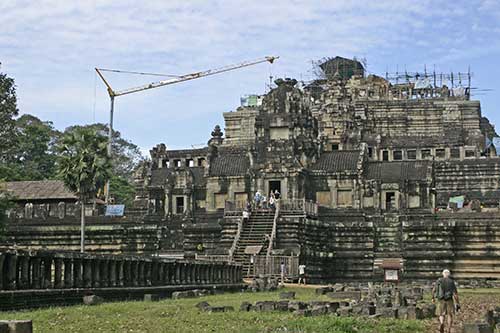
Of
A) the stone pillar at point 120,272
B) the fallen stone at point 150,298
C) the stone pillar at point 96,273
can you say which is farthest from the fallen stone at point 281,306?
the stone pillar at point 120,272

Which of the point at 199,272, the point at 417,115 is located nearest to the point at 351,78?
the point at 417,115

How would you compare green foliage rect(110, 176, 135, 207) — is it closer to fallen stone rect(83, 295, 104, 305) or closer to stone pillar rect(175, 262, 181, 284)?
stone pillar rect(175, 262, 181, 284)

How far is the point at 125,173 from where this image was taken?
14575 centimetres

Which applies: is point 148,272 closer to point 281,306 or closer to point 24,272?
point 24,272

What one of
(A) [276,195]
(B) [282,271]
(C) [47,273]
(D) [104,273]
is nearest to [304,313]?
(C) [47,273]

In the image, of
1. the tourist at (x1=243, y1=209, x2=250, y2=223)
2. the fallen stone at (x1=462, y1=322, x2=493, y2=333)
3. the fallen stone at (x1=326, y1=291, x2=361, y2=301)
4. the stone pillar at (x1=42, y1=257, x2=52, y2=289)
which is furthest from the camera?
the tourist at (x1=243, y1=209, x2=250, y2=223)

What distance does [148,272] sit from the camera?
4494 cm

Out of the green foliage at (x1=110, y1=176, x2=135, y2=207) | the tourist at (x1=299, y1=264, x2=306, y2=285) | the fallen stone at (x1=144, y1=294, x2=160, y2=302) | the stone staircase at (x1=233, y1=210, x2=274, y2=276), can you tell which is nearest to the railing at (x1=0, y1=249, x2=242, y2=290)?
the fallen stone at (x1=144, y1=294, x2=160, y2=302)

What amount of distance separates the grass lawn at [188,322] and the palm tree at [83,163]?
3394cm

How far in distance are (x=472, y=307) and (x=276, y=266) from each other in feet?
82.1

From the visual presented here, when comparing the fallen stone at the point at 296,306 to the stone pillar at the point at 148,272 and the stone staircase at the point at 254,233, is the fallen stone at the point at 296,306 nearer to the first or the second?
the stone pillar at the point at 148,272

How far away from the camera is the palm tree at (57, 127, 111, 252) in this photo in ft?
215

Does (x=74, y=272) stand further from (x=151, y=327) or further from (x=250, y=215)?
(x=250, y=215)

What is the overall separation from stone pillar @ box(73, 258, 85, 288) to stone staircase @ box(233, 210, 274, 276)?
79.3 feet
